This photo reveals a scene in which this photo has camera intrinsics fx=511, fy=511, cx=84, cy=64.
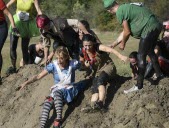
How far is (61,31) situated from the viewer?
31.6 ft

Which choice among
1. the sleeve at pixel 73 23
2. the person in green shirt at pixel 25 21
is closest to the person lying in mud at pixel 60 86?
the sleeve at pixel 73 23

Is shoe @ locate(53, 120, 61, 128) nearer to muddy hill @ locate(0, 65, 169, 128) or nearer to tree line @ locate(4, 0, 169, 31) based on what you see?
muddy hill @ locate(0, 65, 169, 128)

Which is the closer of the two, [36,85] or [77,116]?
[77,116]

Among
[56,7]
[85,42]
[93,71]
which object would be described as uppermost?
[85,42]

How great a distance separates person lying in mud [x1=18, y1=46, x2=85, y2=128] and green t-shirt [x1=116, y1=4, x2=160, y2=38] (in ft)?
3.98

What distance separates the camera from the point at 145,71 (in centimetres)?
881

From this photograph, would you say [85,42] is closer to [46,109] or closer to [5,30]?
[46,109]

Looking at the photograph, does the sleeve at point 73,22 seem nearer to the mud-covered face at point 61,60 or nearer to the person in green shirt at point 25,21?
the mud-covered face at point 61,60

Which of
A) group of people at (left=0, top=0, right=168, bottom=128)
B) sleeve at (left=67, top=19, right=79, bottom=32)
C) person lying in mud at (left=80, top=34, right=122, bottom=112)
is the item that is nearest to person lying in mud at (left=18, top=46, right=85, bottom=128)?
group of people at (left=0, top=0, right=168, bottom=128)

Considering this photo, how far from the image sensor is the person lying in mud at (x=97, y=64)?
8531mm

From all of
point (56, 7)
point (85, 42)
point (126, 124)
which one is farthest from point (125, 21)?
point (56, 7)

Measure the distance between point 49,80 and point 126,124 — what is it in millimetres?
3081

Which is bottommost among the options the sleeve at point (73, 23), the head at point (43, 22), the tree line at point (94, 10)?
the tree line at point (94, 10)

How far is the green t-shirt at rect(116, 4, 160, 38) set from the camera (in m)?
8.23
